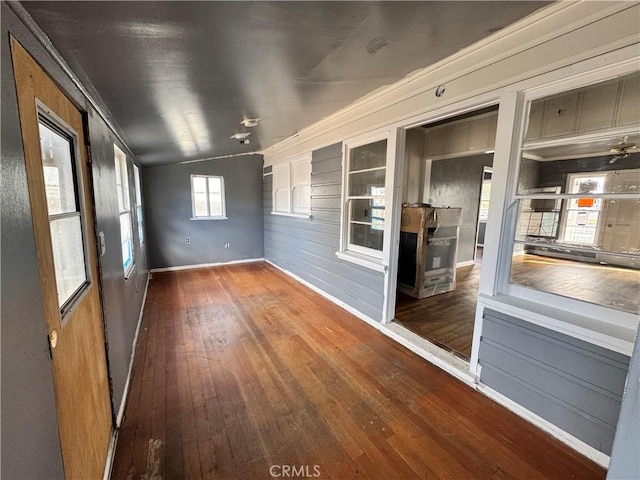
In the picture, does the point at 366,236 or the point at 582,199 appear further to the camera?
the point at 366,236

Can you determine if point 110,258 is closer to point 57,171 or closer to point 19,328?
point 57,171

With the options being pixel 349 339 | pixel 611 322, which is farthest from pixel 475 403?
pixel 349 339

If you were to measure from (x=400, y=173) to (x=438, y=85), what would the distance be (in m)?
0.82

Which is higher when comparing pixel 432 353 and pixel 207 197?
pixel 207 197

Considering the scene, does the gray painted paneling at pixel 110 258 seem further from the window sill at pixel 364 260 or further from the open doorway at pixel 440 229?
the open doorway at pixel 440 229

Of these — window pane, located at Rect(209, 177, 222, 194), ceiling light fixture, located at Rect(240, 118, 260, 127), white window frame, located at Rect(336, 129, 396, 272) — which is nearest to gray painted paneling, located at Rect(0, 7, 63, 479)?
ceiling light fixture, located at Rect(240, 118, 260, 127)

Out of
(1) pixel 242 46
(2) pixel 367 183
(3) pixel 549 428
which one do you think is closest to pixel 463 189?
(2) pixel 367 183

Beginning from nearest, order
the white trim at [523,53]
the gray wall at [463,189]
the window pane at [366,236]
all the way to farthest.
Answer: the white trim at [523,53] < the window pane at [366,236] < the gray wall at [463,189]

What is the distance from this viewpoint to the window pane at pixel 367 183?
120 inches

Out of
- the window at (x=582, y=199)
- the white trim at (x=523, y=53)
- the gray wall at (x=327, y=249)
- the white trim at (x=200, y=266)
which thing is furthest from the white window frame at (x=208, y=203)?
the window at (x=582, y=199)

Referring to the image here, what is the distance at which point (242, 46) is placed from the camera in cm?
123

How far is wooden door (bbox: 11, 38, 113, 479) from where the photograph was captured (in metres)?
0.88

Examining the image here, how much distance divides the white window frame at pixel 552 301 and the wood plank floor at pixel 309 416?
2.36 ft

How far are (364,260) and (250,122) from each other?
1938 mm
